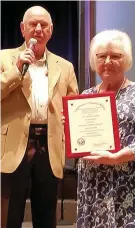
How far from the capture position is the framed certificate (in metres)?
1.53

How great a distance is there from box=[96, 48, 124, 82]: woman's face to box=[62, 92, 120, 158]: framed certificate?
0.29ft

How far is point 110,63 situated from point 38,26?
1.80 ft

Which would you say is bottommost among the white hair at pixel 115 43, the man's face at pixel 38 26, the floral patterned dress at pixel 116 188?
the floral patterned dress at pixel 116 188

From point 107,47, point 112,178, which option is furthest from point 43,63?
point 112,178

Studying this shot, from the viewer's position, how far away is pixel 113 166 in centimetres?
156

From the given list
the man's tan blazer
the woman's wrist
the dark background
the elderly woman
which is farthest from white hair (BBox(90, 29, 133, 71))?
the dark background

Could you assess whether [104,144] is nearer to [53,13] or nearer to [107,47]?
[107,47]

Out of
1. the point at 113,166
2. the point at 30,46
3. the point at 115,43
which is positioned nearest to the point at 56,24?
the point at 30,46

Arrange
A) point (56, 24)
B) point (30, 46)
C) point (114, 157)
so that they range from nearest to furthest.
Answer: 1. point (114, 157)
2. point (30, 46)
3. point (56, 24)

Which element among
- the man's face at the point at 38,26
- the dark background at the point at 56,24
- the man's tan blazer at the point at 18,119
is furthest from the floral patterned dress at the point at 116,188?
the dark background at the point at 56,24

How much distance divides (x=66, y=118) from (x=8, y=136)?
18.7 inches

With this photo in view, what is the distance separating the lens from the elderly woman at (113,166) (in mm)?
1526

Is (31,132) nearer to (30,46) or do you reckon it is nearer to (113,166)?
(30,46)

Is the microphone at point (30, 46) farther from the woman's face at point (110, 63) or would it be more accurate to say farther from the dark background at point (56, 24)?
the dark background at point (56, 24)
